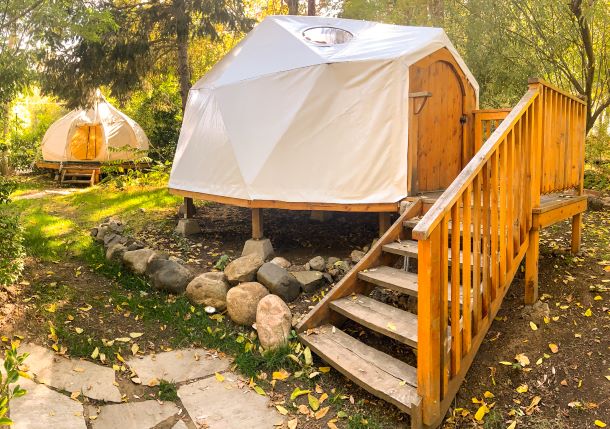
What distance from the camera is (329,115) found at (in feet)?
19.1

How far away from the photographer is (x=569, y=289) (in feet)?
14.7

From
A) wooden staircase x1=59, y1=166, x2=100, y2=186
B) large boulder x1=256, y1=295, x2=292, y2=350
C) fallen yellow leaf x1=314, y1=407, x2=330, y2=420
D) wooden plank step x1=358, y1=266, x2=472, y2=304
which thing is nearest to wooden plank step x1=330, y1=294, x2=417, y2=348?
wooden plank step x1=358, y1=266, x2=472, y2=304

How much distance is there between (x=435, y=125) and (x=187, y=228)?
3847 millimetres

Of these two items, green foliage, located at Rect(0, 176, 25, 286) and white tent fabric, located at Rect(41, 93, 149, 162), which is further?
white tent fabric, located at Rect(41, 93, 149, 162)

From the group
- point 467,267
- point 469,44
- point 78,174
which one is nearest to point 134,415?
point 467,267

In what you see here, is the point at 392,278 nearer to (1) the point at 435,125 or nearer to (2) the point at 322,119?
(2) the point at 322,119

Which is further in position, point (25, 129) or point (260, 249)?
point (25, 129)

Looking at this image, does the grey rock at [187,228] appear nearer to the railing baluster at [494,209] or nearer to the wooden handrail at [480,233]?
the wooden handrail at [480,233]

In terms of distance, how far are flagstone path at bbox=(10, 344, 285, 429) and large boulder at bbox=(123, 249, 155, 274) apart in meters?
1.76

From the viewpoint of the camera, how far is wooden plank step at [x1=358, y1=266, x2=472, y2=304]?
3978mm

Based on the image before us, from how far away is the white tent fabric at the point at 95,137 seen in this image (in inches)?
587

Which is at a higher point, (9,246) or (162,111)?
(162,111)

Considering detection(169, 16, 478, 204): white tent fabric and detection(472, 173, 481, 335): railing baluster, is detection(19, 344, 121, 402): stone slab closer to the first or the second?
detection(472, 173, 481, 335): railing baluster

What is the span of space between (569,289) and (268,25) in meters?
5.34
